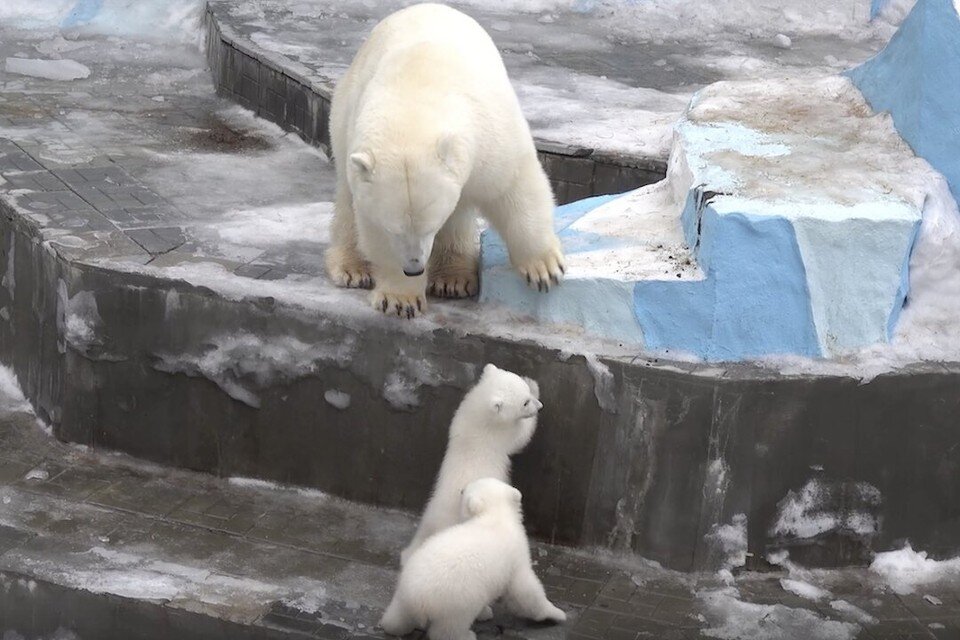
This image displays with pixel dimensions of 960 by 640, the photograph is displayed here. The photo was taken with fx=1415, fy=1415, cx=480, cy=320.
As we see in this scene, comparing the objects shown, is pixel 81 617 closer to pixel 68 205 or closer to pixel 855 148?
pixel 68 205

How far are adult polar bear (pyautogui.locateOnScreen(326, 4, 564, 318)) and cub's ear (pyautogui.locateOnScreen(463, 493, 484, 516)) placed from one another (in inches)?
29.5

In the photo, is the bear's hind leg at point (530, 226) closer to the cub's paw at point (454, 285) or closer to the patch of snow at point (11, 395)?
the cub's paw at point (454, 285)

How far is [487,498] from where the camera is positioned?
14.4 feet

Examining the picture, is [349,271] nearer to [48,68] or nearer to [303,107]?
[303,107]

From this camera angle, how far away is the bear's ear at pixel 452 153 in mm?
4402

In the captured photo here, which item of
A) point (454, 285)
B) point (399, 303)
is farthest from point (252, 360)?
point (454, 285)

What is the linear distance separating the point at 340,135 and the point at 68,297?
1.31 meters

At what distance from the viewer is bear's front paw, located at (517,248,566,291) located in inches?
203

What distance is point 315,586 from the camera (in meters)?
4.87

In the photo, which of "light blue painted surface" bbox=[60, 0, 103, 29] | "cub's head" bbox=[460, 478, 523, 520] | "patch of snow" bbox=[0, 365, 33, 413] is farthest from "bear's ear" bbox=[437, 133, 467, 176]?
"light blue painted surface" bbox=[60, 0, 103, 29]

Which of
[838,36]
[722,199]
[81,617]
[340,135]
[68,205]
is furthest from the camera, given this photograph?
[838,36]

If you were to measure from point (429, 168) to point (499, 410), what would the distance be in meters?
0.84

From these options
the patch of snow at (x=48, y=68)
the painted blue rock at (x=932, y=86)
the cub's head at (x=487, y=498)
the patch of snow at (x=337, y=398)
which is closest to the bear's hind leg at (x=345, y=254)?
the patch of snow at (x=337, y=398)

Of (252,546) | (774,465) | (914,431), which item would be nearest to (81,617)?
(252,546)
